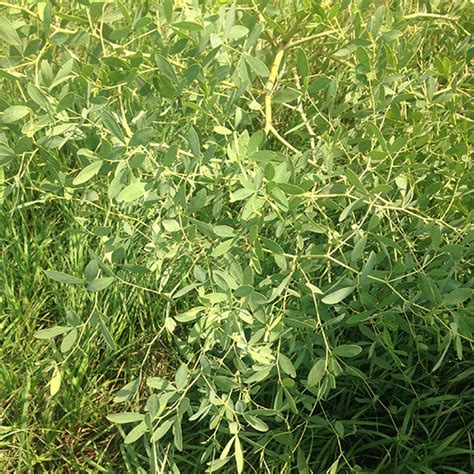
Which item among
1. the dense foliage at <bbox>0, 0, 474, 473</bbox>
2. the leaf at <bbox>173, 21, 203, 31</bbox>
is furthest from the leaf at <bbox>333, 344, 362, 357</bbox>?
the leaf at <bbox>173, 21, 203, 31</bbox>

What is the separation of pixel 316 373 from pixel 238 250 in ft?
0.83

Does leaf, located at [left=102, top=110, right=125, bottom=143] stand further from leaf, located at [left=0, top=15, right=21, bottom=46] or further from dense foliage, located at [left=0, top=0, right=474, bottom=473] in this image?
leaf, located at [left=0, top=15, right=21, bottom=46]

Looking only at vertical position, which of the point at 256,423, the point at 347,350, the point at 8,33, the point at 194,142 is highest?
the point at 8,33

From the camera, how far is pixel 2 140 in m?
1.29

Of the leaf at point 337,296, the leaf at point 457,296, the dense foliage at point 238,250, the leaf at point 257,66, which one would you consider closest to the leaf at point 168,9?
the dense foliage at point 238,250

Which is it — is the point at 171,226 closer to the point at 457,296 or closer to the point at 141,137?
the point at 141,137

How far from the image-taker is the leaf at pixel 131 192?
1.21 m

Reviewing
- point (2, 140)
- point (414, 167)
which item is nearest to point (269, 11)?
point (414, 167)

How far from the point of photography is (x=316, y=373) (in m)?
1.31

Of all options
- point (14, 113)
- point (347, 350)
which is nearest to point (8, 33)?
point (14, 113)

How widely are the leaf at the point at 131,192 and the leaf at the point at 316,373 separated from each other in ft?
1.33

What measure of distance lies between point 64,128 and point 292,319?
49cm

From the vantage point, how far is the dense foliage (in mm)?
1288

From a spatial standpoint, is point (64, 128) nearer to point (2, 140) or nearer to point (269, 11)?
point (2, 140)
